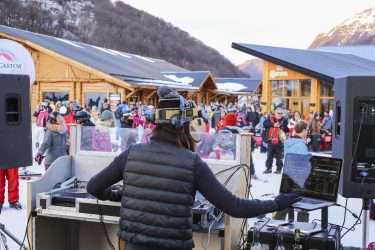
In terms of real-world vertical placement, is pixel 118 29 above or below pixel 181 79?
above

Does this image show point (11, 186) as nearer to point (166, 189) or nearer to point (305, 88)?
point (166, 189)

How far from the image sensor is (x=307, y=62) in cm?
2342

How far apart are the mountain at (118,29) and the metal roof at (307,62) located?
6598 centimetres

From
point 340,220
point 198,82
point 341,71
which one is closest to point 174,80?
point 198,82

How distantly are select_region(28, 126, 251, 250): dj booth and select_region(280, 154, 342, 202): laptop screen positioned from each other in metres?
0.55

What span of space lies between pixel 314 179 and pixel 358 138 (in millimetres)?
567

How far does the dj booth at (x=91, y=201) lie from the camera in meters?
3.98

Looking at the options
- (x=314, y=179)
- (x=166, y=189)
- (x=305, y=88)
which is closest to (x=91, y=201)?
(x=166, y=189)

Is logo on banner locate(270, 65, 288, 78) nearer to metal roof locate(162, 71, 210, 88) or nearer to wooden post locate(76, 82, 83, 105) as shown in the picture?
metal roof locate(162, 71, 210, 88)

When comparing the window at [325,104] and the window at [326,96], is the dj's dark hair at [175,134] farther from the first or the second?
the window at [325,104]

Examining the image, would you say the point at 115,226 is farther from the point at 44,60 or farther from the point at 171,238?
the point at 44,60

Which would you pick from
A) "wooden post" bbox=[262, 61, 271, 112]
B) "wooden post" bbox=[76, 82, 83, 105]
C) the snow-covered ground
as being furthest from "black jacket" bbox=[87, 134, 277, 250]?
"wooden post" bbox=[76, 82, 83, 105]

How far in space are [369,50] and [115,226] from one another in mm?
37216

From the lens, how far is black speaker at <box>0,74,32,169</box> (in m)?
4.06
